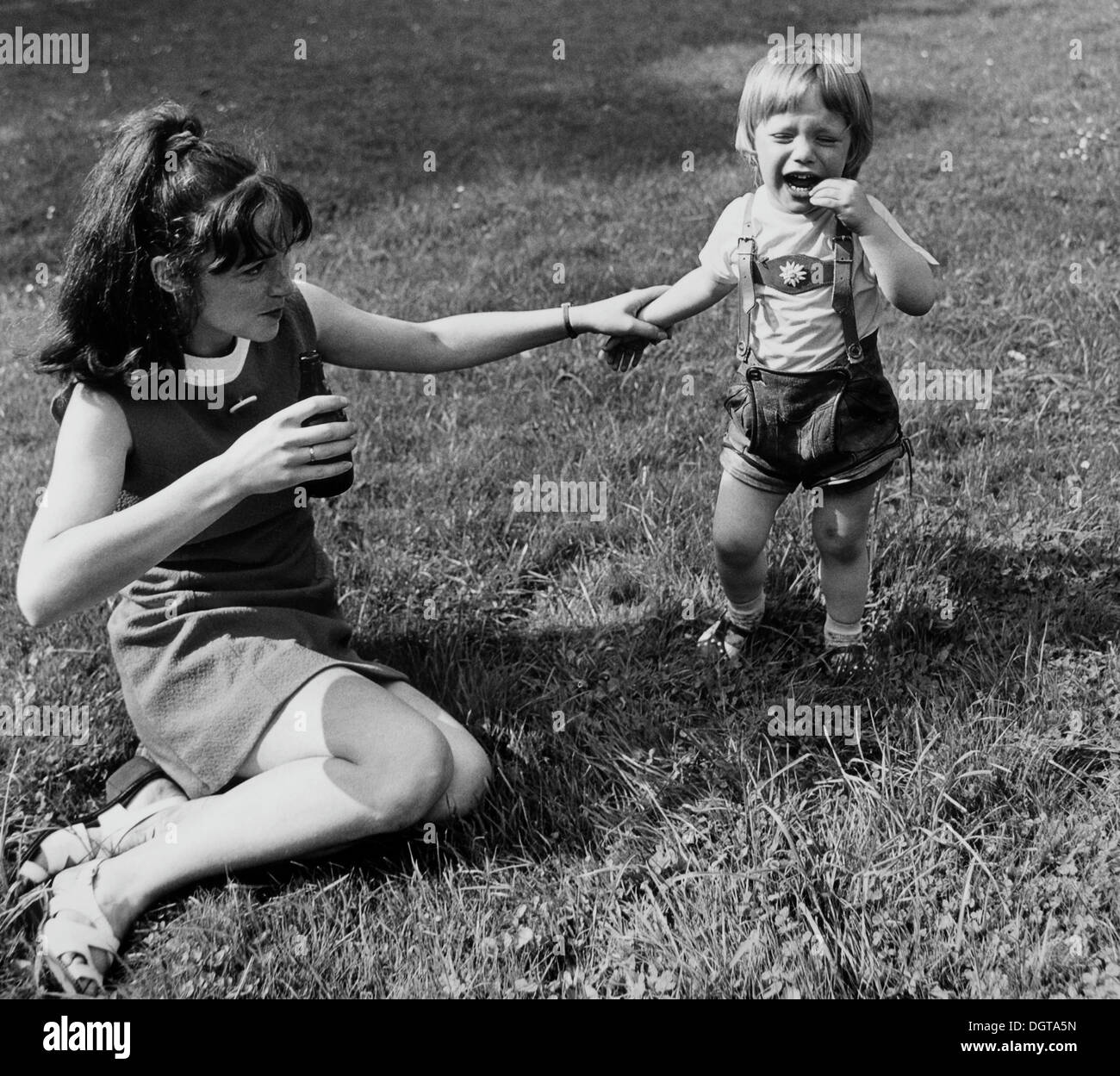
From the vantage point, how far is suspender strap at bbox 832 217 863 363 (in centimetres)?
276

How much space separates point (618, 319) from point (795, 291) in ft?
1.70

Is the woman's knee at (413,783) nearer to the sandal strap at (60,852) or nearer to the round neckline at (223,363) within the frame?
the sandal strap at (60,852)

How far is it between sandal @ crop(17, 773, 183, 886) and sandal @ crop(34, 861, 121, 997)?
0.13m

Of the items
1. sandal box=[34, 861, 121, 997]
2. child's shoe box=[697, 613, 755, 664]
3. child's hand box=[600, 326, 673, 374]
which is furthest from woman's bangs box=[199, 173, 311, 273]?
child's shoe box=[697, 613, 755, 664]

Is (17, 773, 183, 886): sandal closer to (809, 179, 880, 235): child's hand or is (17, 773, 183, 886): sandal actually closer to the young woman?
the young woman

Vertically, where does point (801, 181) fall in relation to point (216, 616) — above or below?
above

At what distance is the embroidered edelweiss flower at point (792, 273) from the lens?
2803 mm

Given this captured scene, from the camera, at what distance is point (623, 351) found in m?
3.23

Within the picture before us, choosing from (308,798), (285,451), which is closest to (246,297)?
(285,451)

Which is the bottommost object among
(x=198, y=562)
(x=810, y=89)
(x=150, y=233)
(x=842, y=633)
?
(x=842, y=633)

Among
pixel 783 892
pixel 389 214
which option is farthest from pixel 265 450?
pixel 389 214

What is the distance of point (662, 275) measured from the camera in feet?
18.0

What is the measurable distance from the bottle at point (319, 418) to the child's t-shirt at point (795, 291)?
3.44 feet

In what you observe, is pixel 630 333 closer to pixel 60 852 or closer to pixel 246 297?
pixel 246 297
